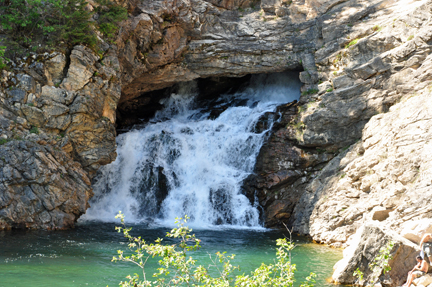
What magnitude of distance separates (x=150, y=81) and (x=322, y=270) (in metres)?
17.5

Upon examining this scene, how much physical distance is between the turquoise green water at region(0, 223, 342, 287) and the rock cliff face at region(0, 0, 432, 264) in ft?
5.11

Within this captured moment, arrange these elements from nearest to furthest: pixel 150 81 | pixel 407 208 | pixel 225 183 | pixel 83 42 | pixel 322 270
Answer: pixel 322 270
pixel 407 208
pixel 83 42
pixel 225 183
pixel 150 81

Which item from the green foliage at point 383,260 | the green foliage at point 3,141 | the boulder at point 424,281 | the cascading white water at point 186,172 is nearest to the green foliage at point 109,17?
the cascading white water at point 186,172

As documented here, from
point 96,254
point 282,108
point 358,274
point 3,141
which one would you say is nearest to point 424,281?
point 358,274

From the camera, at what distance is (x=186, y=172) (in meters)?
22.5

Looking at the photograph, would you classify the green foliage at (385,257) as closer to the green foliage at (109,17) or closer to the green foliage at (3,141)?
the green foliage at (3,141)

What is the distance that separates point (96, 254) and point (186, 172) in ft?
31.3

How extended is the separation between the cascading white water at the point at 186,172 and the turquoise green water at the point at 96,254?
83.4 inches

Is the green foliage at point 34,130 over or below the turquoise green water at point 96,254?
over

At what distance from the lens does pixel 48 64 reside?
18.0m

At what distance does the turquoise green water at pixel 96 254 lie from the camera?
35.8ft

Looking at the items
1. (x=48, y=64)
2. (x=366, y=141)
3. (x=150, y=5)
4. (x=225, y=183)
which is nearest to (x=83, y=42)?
(x=48, y=64)

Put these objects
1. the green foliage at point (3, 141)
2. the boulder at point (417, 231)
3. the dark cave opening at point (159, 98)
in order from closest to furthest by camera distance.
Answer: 1. the boulder at point (417, 231)
2. the green foliage at point (3, 141)
3. the dark cave opening at point (159, 98)

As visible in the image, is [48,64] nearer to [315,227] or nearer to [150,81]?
[150,81]
